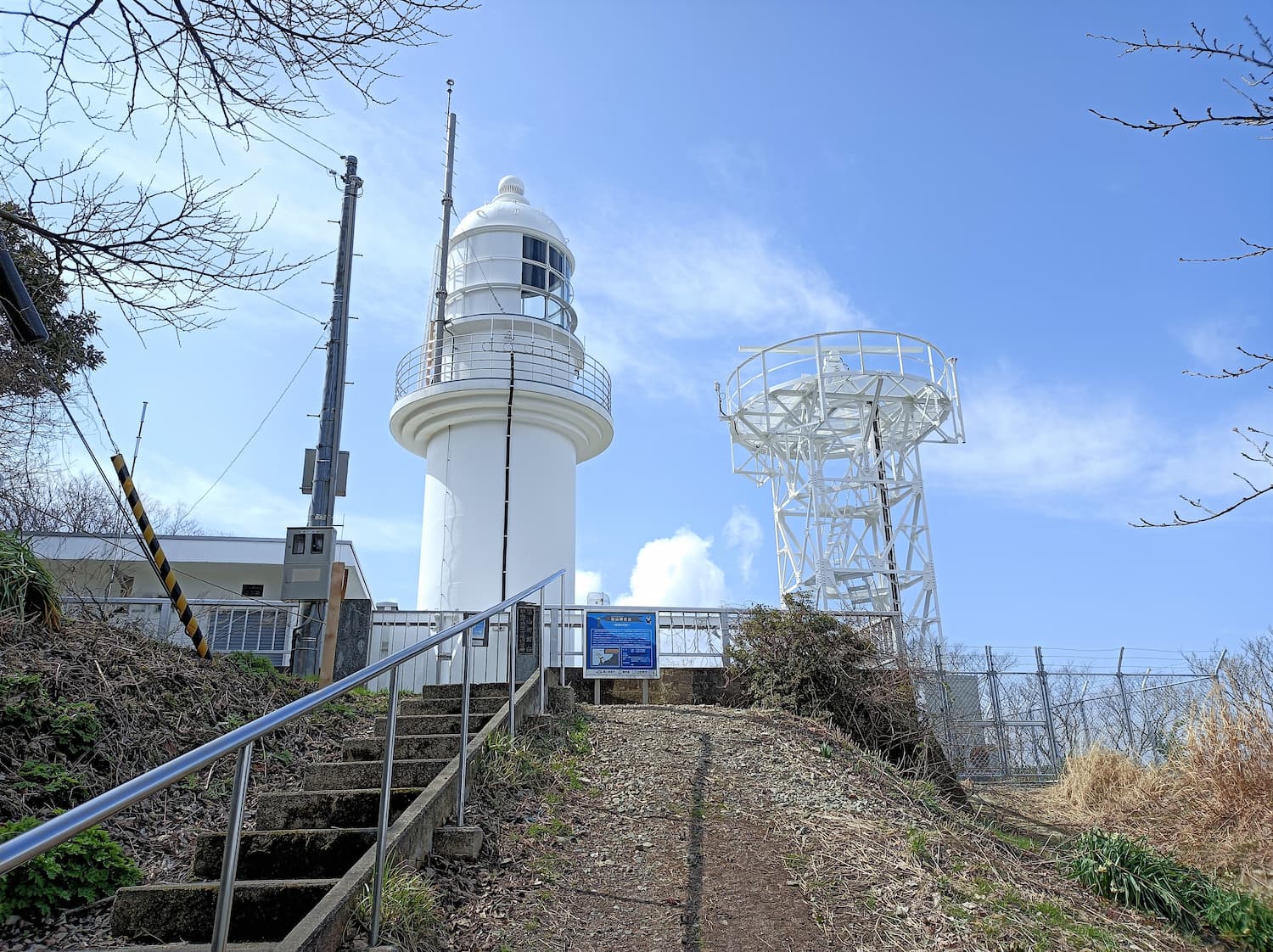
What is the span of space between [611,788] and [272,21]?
18.5 ft

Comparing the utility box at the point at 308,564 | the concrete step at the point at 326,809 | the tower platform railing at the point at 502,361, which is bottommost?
the concrete step at the point at 326,809

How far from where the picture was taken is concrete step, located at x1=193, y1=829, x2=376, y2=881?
15.6ft

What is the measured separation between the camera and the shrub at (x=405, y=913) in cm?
411

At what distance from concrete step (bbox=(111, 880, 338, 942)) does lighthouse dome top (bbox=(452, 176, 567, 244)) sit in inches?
586

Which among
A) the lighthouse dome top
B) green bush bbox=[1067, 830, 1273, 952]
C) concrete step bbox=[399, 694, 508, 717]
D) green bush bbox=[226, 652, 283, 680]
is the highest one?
the lighthouse dome top

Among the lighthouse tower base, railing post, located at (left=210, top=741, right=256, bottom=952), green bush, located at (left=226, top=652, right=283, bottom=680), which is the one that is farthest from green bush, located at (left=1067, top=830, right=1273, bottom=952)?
the lighthouse tower base

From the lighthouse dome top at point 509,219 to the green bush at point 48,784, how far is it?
13.7m

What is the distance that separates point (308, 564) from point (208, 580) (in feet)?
27.5

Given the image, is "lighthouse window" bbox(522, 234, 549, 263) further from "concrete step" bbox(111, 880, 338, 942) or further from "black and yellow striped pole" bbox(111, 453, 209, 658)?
"concrete step" bbox(111, 880, 338, 942)

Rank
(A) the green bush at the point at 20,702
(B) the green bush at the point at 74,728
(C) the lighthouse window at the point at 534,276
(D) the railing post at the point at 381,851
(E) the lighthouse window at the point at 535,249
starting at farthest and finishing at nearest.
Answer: (E) the lighthouse window at the point at 535,249 → (C) the lighthouse window at the point at 534,276 → (B) the green bush at the point at 74,728 → (A) the green bush at the point at 20,702 → (D) the railing post at the point at 381,851

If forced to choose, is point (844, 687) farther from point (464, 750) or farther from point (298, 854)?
point (298, 854)

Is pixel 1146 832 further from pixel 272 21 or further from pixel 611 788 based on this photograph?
pixel 272 21

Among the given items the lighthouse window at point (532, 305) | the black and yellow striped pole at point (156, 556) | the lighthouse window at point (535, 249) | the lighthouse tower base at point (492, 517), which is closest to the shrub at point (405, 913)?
the black and yellow striped pole at point (156, 556)

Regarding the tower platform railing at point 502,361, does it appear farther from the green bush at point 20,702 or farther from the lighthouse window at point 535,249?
the green bush at point 20,702
